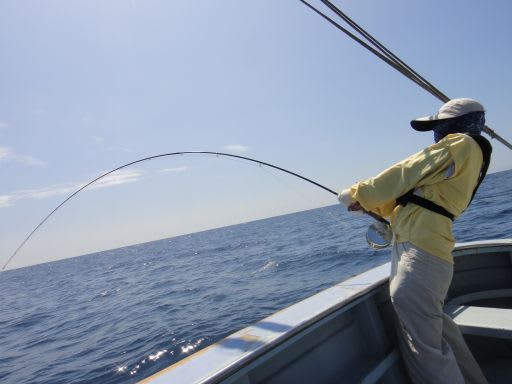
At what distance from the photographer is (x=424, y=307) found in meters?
1.91

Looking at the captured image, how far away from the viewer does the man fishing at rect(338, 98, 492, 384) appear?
1831 mm

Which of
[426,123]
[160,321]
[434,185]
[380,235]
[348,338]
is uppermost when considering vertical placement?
[426,123]

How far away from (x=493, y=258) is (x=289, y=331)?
2.37 meters

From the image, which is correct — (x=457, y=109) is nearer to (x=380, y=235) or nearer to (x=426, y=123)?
(x=426, y=123)

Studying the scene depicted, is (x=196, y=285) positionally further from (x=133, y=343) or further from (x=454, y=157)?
(x=454, y=157)

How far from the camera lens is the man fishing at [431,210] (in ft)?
6.01

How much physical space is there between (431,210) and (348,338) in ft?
3.63

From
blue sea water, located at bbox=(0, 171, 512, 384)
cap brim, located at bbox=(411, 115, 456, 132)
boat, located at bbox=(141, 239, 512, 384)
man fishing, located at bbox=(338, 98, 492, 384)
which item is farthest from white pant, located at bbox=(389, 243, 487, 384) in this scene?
blue sea water, located at bbox=(0, 171, 512, 384)

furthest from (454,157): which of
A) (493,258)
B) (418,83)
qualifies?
(493,258)

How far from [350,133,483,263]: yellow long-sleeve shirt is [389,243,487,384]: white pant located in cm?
8

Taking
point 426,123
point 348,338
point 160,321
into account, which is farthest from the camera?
point 160,321

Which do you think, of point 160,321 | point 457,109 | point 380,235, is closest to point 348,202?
point 380,235

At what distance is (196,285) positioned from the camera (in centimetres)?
1502

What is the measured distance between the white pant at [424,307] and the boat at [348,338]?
335mm
